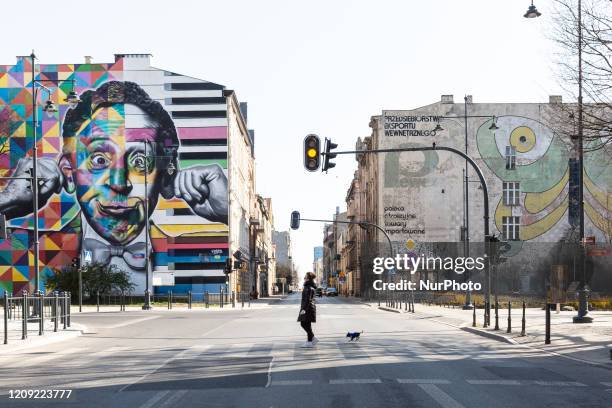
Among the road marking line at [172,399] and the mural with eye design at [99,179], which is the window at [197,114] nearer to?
the mural with eye design at [99,179]

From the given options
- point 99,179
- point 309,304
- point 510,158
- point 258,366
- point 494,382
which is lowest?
point 258,366

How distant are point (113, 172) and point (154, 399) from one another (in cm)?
6603

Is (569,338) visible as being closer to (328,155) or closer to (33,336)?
(328,155)

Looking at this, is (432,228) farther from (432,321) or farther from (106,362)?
(106,362)

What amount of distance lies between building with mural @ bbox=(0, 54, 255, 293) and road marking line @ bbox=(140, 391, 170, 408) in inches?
2478

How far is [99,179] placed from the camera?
244ft

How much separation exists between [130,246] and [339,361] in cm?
6074

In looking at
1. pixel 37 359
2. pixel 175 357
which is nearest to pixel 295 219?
pixel 175 357

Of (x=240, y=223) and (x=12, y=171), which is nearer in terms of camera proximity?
(x=12, y=171)

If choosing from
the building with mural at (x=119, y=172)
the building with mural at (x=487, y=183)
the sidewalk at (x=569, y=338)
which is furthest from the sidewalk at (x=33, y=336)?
the building with mural at (x=487, y=183)

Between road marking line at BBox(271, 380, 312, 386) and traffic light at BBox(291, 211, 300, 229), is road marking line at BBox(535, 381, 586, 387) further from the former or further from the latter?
traffic light at BBox(291, 211, 300, 229)

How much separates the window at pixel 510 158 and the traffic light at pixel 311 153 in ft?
177

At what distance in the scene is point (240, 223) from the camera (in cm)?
9250

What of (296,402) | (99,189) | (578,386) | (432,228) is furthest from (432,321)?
(99,189)
